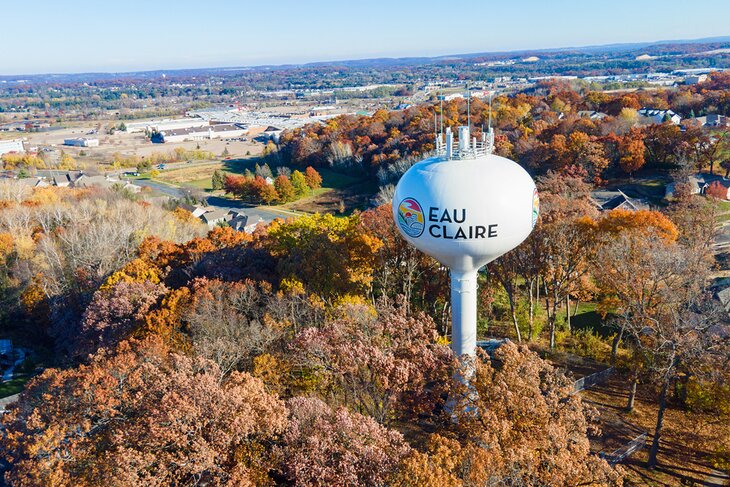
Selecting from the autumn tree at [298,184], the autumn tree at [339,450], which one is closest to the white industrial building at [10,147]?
the autumn tree at [298,184]

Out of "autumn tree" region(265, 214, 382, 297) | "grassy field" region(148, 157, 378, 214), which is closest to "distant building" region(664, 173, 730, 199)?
"grassy field" region(148, 157, 378, 214)

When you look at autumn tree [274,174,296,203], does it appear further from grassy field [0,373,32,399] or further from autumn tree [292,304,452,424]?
autumn tree [292,304,452,424]

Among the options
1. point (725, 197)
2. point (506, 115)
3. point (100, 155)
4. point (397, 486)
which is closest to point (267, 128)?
point (100, 155)

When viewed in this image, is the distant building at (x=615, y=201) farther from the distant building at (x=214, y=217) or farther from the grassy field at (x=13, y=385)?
the grassy field at (x=13, y=385)

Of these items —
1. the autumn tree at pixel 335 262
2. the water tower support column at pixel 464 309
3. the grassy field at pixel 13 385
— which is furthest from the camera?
the grassy field at pixel 13 385

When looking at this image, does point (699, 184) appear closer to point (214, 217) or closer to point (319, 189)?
point (319, 189)

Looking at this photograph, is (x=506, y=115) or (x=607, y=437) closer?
(x=607, y=437)

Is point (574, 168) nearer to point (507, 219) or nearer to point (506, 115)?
point (506, 115)
